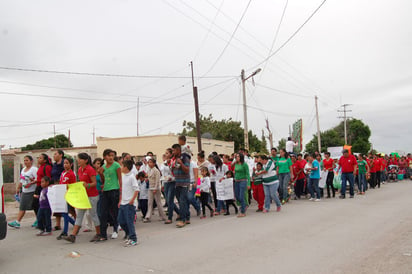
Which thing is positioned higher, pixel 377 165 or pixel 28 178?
pixel 28 178

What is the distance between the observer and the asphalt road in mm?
5516

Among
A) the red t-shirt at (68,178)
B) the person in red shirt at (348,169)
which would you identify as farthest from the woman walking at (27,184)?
the person in red shirt at (348,169)

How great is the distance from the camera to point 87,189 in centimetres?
774

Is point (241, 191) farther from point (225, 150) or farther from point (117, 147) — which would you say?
point (225, 150)

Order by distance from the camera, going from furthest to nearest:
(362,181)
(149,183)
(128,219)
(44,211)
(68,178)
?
(362,181) → (149,183) → (44,211) → (68,178) → (128,219)

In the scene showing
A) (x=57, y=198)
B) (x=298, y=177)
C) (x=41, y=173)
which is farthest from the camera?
(x=298, y=177)

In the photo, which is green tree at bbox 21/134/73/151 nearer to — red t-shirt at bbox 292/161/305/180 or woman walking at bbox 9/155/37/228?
red t-shirt at bbox 292/161/305/180

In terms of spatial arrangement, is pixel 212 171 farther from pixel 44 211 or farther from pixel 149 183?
pixel 44 211

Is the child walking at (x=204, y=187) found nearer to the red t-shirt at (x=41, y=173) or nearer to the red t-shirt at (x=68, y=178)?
the red t-shirt at (x=68, y=178)

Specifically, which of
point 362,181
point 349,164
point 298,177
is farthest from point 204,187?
point 362,181

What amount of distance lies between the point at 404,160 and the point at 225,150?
19845mm

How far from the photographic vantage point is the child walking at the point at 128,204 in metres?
7.14

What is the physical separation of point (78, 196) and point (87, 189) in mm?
365

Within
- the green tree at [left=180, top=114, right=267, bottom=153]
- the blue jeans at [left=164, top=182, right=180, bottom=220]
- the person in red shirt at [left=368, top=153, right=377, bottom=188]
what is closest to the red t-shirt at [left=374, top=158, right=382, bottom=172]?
the person in red shirt at [left=368, top=153, right=377, bottom=188]
